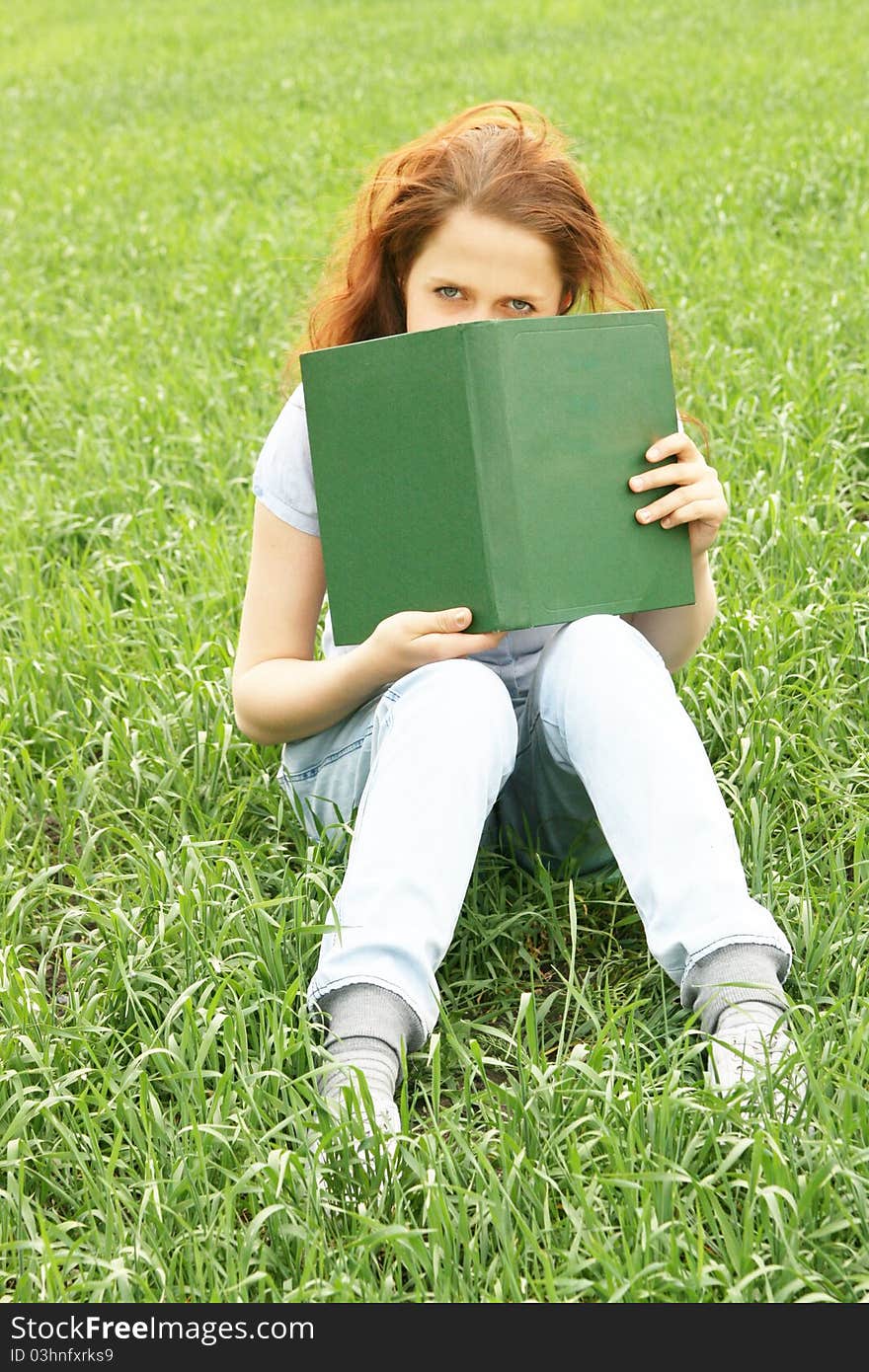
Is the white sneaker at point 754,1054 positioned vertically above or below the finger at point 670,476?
below

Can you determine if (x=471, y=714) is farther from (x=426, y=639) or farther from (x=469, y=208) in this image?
(x=469, y=208)

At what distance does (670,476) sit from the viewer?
1.82 metres

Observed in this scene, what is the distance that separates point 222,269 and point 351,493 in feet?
12.7

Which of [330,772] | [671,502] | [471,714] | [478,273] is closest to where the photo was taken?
[471,714]

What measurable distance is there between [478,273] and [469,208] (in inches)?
4.1

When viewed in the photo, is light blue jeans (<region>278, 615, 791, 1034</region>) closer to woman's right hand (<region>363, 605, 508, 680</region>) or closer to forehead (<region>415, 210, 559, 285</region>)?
woman's right hand (<region>363, 605, 508, 680</region>)

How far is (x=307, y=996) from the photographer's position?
1.67 meters

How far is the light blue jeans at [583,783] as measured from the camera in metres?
1.61

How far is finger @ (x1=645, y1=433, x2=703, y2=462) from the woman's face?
28 cm

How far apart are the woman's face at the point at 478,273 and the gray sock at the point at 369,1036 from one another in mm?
894

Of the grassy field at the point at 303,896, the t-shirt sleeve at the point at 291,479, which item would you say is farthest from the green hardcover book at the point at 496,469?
the grassy field at the point at 303,896

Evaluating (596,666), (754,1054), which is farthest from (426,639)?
(754,1054)

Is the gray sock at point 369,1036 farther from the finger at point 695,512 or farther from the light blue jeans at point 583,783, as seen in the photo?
the finger at point 695,512
